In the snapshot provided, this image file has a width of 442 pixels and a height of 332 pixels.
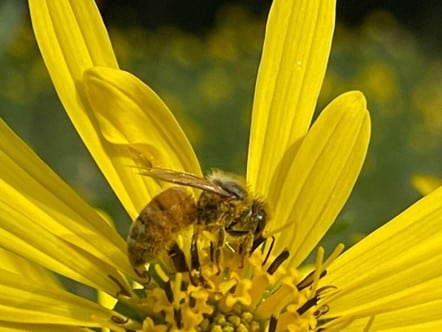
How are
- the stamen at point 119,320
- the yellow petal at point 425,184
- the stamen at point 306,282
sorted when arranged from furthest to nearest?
the yellow petal at point 425,184 < the stamen at point 306,282 < the stamen at point 119,320

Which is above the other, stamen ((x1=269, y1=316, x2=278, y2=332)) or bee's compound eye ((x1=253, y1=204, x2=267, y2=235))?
bee's compound eye ((x1=253, y1=204, x2=267, y2=235))

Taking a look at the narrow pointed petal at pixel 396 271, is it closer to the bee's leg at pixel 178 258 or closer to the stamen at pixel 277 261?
the stamen at pixel 277 261

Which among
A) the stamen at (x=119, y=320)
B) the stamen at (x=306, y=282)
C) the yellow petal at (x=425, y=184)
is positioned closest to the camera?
the stamen at (x=119, y=320)

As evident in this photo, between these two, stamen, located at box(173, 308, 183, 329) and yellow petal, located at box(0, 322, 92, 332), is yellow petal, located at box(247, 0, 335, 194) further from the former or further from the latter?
yellow petal, located at box(0, 322, 92, 332)

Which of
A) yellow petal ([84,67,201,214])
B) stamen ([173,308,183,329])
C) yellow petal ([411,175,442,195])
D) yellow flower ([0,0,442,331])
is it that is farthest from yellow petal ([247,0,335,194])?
yellow petal ([411,175,442,195])

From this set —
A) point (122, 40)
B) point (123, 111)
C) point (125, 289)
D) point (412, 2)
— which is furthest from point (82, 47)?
point (412, 2)

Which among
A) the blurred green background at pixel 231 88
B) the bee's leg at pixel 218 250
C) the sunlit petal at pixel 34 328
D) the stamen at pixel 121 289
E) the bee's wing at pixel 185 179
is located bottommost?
the sunlit petal at pixel 34 328

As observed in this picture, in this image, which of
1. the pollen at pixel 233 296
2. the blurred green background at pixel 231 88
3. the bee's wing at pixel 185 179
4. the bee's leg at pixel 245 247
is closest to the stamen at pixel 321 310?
the pollen at pixel 233 296
